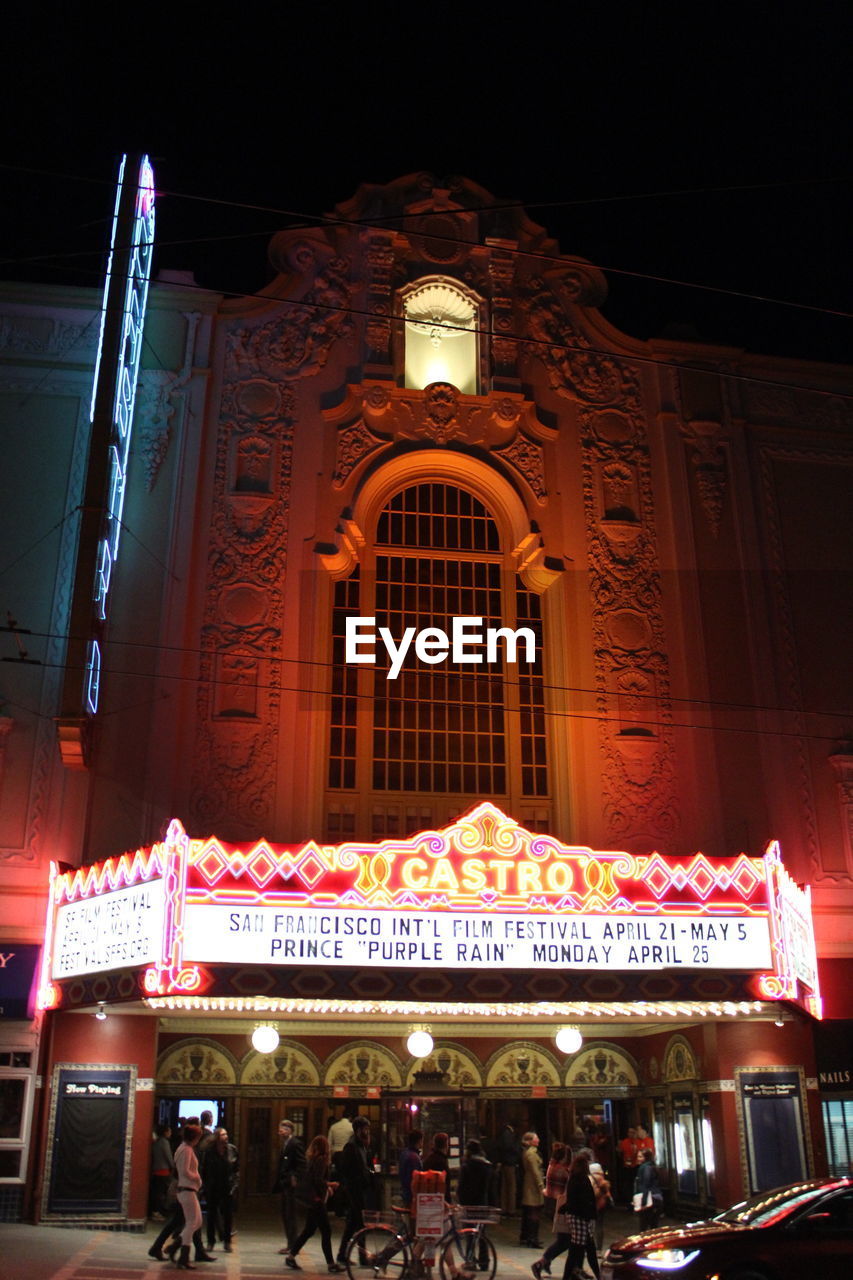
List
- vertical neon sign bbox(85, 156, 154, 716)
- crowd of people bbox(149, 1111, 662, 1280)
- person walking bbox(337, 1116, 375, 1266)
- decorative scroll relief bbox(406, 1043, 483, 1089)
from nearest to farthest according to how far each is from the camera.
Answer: crowd of people bbox(149, 1111, 662, 1280) → person walking bbox(337, 1116, 375, 1266) → vertical neon sign bbox(85, 156, 154, 716) → decorative scroll relief bbox(406, 1043, 483, 1089)

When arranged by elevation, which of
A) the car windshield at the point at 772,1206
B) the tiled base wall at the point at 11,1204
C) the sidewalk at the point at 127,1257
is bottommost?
the sidewalk at the point at 127,1257

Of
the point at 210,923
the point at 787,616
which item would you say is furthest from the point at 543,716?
the point at 210,923

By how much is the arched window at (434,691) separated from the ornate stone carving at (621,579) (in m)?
1.10

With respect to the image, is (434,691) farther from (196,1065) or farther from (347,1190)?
(347,1190)

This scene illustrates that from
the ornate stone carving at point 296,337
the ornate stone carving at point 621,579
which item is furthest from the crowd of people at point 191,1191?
the ornate stone carving at point 296,337

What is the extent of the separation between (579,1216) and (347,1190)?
2712 millimetres

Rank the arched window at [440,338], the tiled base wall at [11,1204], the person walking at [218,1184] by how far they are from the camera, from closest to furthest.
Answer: the person walking at [218,1184]
the tiled base wall at [11,1204]
the arched window at [440,338]

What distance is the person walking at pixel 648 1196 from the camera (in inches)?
564

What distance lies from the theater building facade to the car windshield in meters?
3.35

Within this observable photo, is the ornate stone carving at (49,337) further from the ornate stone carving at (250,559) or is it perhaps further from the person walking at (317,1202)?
the person walking at (317,1202)

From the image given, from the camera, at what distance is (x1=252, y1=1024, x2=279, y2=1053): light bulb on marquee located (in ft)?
56.7

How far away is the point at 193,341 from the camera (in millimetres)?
19250

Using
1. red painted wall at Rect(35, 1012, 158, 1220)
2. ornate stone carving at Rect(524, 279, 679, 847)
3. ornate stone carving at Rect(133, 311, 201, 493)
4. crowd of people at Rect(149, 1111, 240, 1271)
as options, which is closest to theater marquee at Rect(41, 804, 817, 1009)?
red painted wall at Rect(35, 1012, 158, 1220)

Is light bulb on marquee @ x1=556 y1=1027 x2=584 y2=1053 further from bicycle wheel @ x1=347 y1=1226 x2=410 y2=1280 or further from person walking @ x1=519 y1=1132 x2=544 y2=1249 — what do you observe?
bicycle wheel @ x1=347 y1=1226 x2=410 y2=1280
